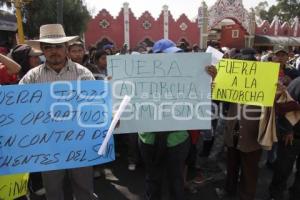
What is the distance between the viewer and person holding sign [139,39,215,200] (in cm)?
289

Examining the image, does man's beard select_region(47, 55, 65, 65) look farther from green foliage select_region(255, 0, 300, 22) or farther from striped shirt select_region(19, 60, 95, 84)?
green foliage select_region(255, 0, 300, 22)

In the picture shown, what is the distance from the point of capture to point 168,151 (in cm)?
293

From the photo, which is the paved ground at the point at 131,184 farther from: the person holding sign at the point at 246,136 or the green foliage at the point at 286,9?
the green foliage at the point at 286,9

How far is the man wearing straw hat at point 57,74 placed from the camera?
8.89 ft

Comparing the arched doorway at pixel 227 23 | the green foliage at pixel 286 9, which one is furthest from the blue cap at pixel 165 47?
the green foliage at pixel 286 9

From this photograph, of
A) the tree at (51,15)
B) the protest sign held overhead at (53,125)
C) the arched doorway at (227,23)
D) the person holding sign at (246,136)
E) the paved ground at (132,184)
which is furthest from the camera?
the arched doorway at (227,23)

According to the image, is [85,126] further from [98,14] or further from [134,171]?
[98,14]

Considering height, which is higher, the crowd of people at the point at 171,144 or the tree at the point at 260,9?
the tree at the point at 260,9

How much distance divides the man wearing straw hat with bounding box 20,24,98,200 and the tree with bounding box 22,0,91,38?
1482cm

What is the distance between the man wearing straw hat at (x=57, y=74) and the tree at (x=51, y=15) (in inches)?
583

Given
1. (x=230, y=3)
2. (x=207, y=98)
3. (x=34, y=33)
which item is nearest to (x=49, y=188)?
(x=207, y=98)

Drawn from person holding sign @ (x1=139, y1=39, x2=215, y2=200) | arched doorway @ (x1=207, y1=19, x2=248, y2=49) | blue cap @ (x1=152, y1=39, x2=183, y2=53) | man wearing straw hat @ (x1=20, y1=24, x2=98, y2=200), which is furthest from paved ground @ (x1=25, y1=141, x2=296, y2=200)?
arched doorway @ (x1=207, y1=19, x2=248, y2=49)

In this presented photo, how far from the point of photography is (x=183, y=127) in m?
2.80

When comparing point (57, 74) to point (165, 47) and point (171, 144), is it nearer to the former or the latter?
point (165, 47)
